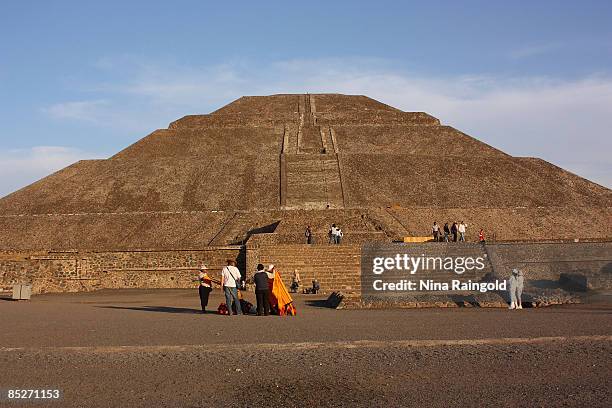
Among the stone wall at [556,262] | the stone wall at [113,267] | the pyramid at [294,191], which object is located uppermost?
the pyramid at [294,191]

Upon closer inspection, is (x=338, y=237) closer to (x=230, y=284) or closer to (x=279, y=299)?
(x=279, y=299)

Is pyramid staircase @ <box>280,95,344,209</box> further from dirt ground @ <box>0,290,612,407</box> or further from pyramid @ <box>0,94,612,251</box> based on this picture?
dirt ground @ <box>0,290,612,407</box>

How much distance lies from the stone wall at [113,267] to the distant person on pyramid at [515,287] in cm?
1446

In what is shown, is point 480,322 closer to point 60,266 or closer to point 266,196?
point 60,266

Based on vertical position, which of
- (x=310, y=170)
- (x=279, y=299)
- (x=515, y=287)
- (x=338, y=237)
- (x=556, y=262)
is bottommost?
(x=279, y=299)

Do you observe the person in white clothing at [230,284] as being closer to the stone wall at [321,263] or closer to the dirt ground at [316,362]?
the dirt ground at [316,362]

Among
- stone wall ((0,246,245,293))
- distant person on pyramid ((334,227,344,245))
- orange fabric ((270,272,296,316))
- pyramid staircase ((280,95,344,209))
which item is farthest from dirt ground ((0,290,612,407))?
pyramid staircase ((280,95,344,209))

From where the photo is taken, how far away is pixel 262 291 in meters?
15.2

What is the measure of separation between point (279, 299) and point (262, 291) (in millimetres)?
473

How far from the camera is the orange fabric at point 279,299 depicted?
15.4 metres

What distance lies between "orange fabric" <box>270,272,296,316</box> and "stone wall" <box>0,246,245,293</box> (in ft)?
43.5

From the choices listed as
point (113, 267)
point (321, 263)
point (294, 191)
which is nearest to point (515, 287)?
point (321, 263)

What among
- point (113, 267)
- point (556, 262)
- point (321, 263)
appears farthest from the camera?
point (113, 267)

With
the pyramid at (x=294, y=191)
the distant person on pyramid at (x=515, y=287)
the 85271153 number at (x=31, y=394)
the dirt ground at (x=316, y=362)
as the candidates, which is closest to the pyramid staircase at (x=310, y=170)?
the pyramid at (x=294, y=191)
